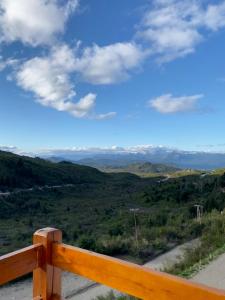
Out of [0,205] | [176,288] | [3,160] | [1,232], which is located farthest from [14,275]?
[3,160]

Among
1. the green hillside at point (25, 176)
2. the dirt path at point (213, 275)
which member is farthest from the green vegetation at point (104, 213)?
the dirt path at point (213, 275)

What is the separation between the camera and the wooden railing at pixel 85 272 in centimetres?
228

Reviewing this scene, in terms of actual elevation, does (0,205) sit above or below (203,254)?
below

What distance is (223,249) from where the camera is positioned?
11.3 metres

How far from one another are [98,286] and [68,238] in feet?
34.9

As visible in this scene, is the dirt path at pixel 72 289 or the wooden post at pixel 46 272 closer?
the wooden post at pixel 46 272

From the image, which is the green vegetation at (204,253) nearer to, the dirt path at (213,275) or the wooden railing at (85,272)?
the dirt path at (213,275)

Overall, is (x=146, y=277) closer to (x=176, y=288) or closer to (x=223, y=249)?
(x=176, y=288)

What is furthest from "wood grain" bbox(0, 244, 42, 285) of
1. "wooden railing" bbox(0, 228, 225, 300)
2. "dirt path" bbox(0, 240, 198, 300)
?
"dirt path" bbox(0, 240, 198, 300)

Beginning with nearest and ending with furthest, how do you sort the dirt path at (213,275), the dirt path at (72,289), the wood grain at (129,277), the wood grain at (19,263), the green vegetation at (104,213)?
1. the wood grain at (129,277)
2. the wood grain at (19,263)
3. the dirt path at (213,275)
4. the dirt path at (72,289)
5. the green vegetation at (104,213)

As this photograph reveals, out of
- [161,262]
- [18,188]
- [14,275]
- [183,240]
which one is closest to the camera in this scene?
[14,275]

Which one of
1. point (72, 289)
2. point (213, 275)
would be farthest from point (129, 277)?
point (72, 289)

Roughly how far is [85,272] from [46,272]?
12.3 inches

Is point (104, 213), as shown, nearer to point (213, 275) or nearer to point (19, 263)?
point (213, 275)
